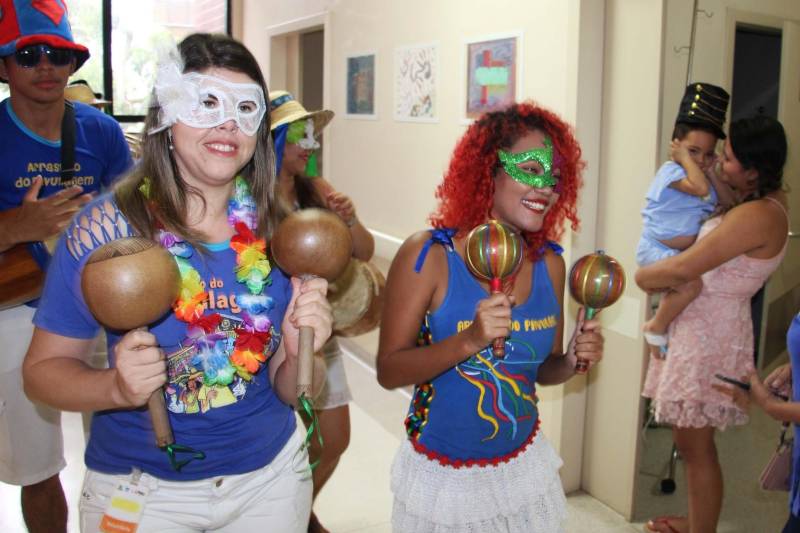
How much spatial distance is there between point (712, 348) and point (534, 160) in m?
1.24

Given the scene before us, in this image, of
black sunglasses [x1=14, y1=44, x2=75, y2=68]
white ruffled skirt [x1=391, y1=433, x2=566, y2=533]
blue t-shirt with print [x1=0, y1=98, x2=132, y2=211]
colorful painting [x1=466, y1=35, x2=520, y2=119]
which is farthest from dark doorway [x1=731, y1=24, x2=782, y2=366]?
black sunglasses [x1=14, y1=44, x2=75, y2=68]

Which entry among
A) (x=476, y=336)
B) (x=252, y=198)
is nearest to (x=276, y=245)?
(x=252, y=198)

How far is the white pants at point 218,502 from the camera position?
5.10 ft

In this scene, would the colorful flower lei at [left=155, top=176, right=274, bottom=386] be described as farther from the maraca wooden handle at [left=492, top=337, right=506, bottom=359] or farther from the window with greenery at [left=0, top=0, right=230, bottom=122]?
the window with greenery at [left=0, top=0, right=230, bottom=122]

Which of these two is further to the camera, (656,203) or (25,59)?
(656,203)

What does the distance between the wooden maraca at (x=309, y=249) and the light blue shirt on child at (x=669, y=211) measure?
1714 millimetres

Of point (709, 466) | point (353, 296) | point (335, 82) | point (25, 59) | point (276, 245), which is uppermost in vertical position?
point (335, 82)

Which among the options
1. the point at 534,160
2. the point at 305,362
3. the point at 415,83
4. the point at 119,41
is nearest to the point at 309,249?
the point at 305,362

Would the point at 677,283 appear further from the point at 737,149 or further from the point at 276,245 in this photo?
the point at 276,245

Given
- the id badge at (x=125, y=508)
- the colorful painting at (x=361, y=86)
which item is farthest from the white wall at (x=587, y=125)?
the id badge at (x=125, y=508)

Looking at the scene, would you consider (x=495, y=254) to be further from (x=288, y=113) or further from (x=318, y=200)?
(x=288, y=113)

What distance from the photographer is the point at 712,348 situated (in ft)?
8.79

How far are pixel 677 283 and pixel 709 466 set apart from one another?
72 centimetres

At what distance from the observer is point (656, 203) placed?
2852 mm
